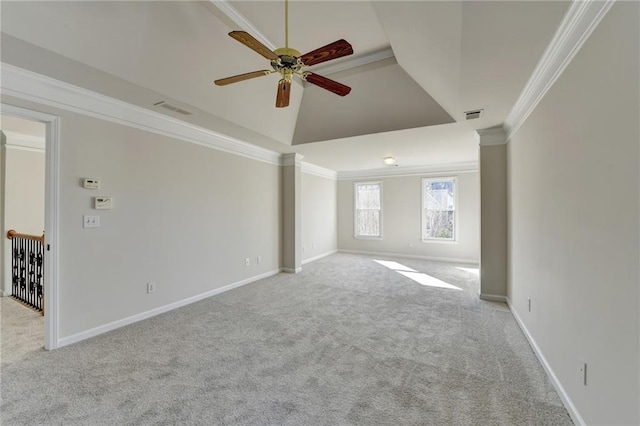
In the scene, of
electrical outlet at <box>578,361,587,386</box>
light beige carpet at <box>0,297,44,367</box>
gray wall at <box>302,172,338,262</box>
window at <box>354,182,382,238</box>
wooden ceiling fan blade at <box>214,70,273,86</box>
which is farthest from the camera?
window at <box>354,182,382,238</box>

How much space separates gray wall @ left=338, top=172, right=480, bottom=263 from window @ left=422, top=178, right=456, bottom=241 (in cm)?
13

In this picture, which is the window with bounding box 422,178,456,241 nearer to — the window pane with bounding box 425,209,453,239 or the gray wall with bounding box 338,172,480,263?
the window pane with bounding box 425,209,453,239

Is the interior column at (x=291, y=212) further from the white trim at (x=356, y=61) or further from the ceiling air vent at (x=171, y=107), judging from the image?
the ceiling air vent at (x=171, y=107)

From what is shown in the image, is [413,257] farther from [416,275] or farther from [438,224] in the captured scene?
[416,275]

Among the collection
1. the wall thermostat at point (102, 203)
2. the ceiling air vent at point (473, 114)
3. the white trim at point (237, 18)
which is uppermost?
the white trim at point (237, 18)

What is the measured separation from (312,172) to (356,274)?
294 centimetres

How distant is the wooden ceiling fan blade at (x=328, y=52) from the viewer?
5.81ft

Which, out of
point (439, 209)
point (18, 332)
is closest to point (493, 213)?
point (439, 209)

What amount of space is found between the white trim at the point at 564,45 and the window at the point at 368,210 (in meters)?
5.14

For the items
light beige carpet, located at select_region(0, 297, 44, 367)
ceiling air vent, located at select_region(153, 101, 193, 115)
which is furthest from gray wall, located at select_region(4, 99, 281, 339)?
ceiling air vent, located at select_region(153, 101, 193, 115)

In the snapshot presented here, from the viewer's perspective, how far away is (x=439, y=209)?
6980mm

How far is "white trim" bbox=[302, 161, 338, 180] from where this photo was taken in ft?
22.2

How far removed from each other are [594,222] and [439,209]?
5.71 metres

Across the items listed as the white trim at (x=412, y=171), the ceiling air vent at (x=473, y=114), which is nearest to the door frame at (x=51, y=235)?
the ceiling air vent at (x=473, y=114)
